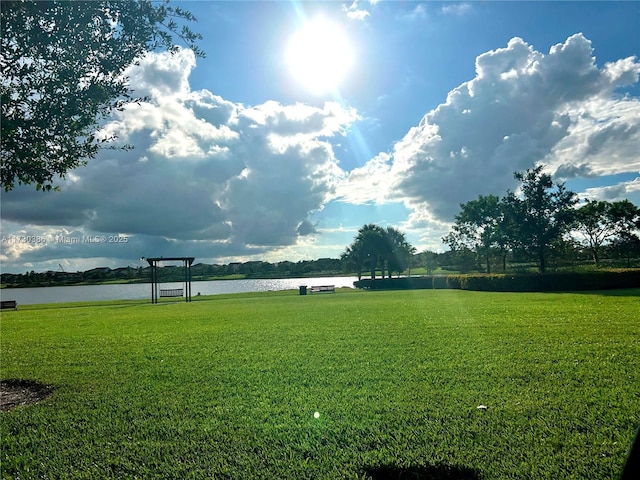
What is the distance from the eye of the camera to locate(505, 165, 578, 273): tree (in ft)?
149

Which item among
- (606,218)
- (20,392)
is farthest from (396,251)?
(20,392)

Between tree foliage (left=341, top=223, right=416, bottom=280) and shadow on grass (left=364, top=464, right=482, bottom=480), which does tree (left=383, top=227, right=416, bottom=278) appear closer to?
tree foliage (left=341, top=223, right=416, bottom=280)

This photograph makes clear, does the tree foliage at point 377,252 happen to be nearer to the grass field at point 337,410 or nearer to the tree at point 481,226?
the tree at point 481,226

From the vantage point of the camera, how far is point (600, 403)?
5.26 metres

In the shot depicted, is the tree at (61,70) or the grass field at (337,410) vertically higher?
the tree at (61,70)

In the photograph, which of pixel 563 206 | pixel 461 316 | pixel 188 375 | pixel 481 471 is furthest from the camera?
pixel 563 206

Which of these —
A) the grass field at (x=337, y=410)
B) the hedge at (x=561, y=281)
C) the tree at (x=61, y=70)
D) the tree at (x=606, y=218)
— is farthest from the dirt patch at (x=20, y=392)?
the tree at (x=606, y=218)

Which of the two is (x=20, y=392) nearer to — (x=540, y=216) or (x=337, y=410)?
(x=337, y=410)

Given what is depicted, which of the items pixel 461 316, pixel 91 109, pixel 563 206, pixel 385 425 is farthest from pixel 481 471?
pixel 563 206

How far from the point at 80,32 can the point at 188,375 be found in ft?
19.2

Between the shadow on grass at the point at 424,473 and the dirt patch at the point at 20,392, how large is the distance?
552 centimetres

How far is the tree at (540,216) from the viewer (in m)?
45.5

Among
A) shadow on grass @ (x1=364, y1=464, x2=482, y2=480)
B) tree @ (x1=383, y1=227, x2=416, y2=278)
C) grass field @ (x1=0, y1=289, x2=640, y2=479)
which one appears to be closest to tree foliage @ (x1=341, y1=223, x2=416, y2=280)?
tree @ (x1=383, y1=227, x2=416, y2=278)

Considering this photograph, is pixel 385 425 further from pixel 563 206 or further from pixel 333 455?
pixel 563 206
